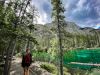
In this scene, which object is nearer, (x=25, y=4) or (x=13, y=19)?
(x=13, y=19)

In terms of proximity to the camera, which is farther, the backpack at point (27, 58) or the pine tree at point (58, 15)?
the pine tree at point (58, 15)

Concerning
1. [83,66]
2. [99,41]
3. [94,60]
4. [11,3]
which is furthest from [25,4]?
[99,41]

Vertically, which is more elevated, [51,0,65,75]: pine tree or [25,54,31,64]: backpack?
Result: [51,0,65,75]: pine tree

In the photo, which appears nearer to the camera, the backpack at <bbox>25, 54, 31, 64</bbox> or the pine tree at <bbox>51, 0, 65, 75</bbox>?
the backpack at <bbox>25, 54, 31, 64</bbox>

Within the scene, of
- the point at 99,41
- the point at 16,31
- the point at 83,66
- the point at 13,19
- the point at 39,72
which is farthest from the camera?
the point at 99,41

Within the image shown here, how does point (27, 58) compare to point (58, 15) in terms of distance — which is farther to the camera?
point (58, 15)

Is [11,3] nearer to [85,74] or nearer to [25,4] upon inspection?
[25,4]

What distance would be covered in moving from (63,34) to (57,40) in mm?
989

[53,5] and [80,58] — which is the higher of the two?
[53,5]

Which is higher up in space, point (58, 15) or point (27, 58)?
point (58, 15)

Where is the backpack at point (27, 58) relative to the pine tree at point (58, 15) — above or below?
below

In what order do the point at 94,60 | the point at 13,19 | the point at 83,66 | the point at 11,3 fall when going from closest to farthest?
Answer: the point at 13,19
the point at 11,3
the point at 83,66
the point at 94,60

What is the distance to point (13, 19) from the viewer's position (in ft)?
55.0

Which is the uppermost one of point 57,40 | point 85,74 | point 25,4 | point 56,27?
point 25,4
